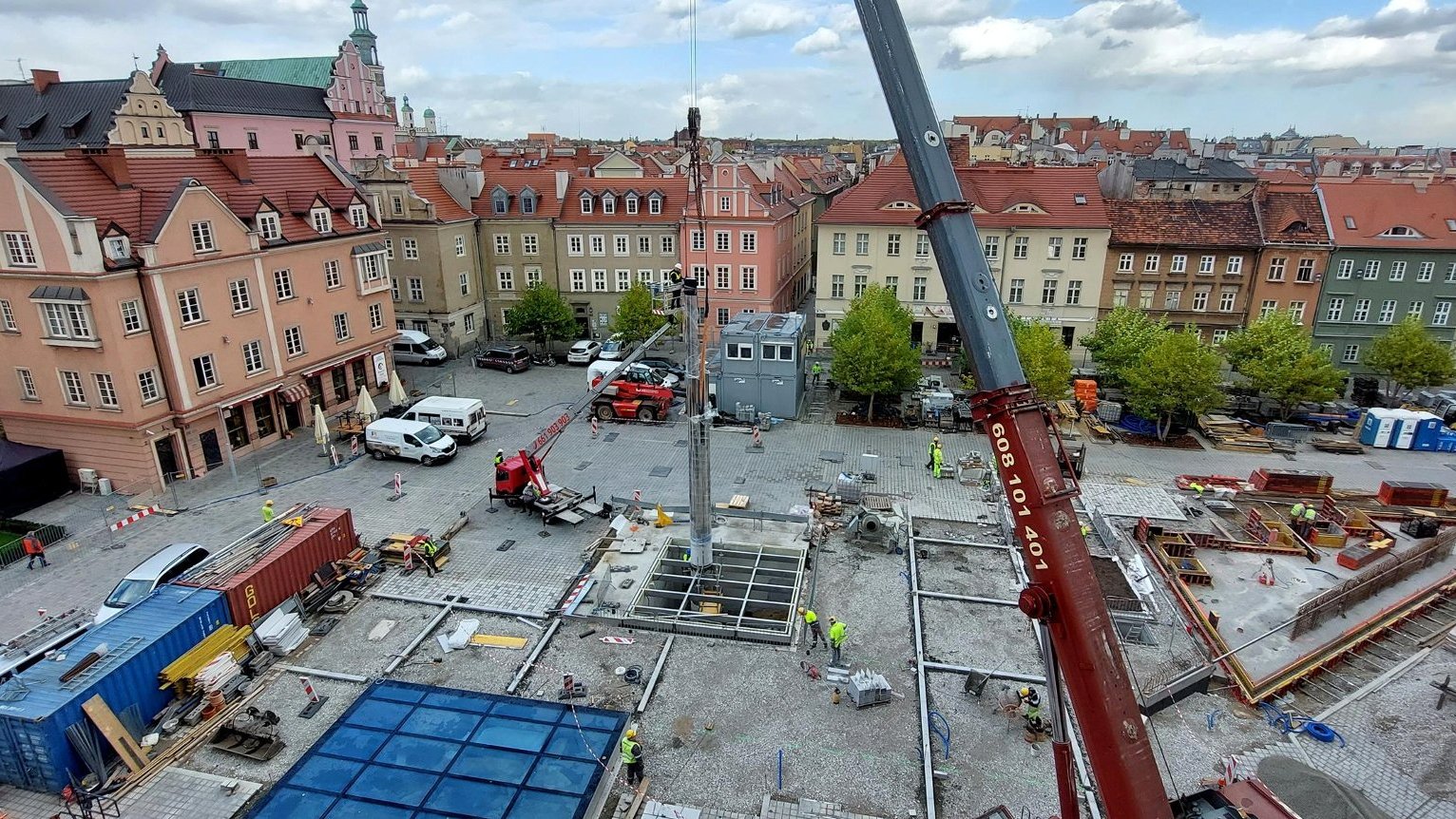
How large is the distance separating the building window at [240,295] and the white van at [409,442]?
24.2 feet

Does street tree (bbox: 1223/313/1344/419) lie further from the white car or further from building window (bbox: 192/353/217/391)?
building window (bbox: 192/353/217/391)

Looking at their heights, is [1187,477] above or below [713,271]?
below

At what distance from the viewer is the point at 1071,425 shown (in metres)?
38.0

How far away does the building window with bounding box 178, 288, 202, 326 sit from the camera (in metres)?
30.7

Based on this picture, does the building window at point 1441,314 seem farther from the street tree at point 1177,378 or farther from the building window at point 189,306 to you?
the building window at point 189,306

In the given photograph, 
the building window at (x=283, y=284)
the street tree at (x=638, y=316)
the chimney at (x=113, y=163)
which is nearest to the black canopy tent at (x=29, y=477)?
the building window at (x=283, y=284)

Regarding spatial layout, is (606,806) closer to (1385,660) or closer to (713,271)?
(1385,660)

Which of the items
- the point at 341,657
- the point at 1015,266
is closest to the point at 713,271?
the point at 1015,266

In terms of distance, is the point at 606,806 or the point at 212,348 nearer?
the point at 606,806

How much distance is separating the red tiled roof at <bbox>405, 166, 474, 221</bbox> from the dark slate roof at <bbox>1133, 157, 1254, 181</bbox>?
5165cm

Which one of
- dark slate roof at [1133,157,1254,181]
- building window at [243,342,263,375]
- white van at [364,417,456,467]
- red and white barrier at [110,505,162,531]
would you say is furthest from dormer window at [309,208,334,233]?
dark slate roof at [1133,157,1254,181]

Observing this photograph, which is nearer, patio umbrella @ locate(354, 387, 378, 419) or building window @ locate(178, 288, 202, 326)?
building window @ locate(178, 288, 202, 326)

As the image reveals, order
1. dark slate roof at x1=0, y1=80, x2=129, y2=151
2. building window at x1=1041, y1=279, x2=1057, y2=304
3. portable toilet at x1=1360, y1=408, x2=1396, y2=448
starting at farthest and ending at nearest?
dark slate roof at x1=0, y1=80, x2=129, y2=151 → building window at x1=1041, y1=279, x2=1057, y2=304 → portable toilet at x1=1360, y1=408, x2=1396, y2=448

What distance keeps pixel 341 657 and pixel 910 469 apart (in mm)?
22177
